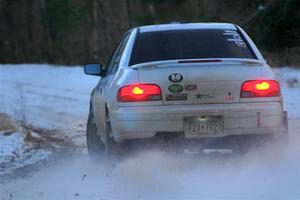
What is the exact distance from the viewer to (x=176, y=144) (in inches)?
265

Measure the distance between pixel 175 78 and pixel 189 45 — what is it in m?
0.98

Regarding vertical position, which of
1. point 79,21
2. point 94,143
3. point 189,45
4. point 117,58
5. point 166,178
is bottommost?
point 79,21

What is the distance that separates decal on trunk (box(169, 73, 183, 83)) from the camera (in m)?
6.62

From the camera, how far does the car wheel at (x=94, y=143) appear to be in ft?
28.6

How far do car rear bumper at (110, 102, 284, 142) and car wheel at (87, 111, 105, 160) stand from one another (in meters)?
2.02

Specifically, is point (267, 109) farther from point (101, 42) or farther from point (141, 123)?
point (101, 42)

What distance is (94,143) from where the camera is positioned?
9.02 m

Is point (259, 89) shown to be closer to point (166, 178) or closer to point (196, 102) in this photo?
point (196, 102)

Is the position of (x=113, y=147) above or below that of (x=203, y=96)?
below

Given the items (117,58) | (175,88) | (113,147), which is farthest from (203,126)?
(117,58)

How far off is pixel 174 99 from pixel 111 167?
40.6 inches

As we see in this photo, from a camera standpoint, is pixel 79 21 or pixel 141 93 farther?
pixel 79 21

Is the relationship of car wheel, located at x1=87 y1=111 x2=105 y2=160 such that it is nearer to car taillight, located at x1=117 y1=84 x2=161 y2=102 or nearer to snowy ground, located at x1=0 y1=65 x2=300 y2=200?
snowy ground, located at x1=0 y1=65 x2=300 y2=200

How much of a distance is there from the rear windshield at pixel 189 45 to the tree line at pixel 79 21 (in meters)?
23.9
